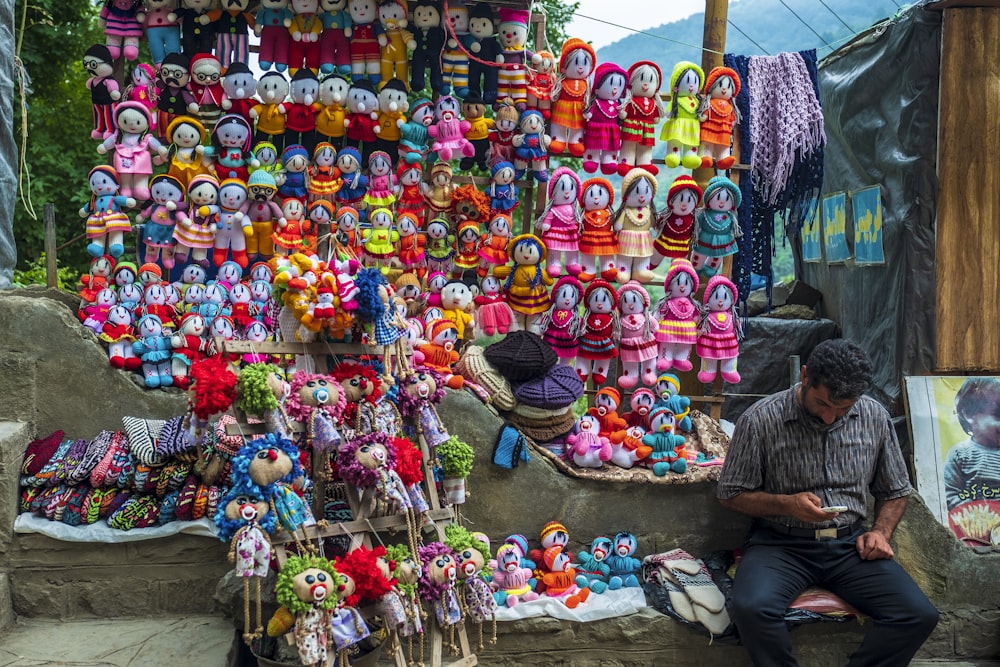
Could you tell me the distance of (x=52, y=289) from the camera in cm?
454

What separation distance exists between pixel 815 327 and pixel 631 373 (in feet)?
8.25

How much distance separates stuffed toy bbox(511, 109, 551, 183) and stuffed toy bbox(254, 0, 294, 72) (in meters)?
1.38

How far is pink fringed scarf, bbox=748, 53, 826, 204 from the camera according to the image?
16.5 ft

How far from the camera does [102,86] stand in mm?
4590

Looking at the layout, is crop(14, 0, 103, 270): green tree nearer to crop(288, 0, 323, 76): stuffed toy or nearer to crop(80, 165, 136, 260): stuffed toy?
crop(80, 165, 136, 260): stuffed toy

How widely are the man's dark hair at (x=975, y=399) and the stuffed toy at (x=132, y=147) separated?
4.64 metres

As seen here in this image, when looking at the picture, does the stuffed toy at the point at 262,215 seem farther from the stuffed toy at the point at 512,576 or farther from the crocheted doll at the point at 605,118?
the stuffed toy at the point at 512,576

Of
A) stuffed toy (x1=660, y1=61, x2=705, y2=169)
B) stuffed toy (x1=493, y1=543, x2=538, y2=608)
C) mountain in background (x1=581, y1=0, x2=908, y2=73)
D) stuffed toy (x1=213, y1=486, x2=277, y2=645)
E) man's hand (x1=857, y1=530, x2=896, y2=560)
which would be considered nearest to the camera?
stuffed toy (x1=213, y1=486, x2=277, y2=645)

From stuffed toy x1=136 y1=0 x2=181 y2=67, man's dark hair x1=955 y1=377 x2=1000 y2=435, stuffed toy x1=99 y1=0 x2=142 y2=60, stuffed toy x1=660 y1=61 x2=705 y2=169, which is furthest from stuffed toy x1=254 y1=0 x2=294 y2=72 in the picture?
man's dark hair x1=955 y1=377 x2=1000 y2=435

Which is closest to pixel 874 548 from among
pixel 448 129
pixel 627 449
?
pixel 627 449

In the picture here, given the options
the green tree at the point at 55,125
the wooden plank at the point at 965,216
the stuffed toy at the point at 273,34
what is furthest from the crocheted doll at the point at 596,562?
the green tree at the point at 55,125

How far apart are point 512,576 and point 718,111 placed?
9.06 feet

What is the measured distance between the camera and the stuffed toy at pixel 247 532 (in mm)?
2910

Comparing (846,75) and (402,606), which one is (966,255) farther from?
(402,606)
